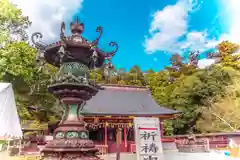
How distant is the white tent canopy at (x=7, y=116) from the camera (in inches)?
224

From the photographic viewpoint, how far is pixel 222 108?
764 inches

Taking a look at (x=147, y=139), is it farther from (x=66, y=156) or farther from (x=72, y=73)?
(x=72, y=73)

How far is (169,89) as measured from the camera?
28688 mm

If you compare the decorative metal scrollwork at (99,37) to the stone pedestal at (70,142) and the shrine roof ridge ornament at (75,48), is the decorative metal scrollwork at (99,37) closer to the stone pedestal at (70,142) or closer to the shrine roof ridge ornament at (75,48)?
the shrine roof ridge ornament at (75,48)

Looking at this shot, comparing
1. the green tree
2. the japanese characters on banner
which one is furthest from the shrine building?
the japanese characters on banner

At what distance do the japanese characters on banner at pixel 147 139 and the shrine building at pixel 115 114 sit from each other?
1039cm

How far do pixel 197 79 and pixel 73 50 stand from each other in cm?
2229

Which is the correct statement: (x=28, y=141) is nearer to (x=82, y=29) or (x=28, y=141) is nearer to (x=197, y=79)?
(x=82, y=29)

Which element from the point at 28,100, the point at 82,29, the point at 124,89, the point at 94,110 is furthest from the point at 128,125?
the point at 82,29

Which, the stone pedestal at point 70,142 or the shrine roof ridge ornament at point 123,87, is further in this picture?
the shrine roof ridge ornament at point 123,87

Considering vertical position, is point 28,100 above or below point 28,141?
above

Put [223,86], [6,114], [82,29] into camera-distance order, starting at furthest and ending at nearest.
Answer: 1. [223,86]
2. [6,114]
3. [82,29]

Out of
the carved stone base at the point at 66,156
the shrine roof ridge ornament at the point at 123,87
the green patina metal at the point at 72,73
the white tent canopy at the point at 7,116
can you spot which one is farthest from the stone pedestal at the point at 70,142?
the shrine roof ridge ornament at the point at 123,87

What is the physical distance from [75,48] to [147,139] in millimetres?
2509
